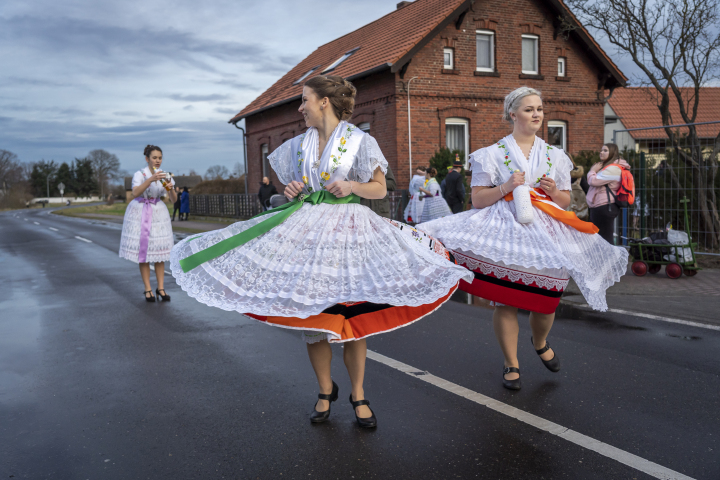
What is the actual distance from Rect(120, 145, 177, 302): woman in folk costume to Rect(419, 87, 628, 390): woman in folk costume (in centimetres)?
487

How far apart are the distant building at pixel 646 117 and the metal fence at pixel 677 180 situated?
0.02 metres

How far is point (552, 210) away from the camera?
13.4 ft

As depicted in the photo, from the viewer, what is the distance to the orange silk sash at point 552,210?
409cm

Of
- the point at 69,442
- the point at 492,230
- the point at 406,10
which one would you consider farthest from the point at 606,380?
the point at 406,10

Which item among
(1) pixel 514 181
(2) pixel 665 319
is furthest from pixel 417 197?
(1) pixel 514 181

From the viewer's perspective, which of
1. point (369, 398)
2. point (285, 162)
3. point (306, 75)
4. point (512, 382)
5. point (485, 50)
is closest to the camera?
point (285, 162)

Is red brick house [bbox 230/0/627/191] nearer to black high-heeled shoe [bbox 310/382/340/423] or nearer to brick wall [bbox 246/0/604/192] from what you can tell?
brick wall [bbox 246/0/604/192]

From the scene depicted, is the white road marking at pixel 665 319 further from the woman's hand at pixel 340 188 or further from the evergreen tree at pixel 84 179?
the evergreen tree at pixel 84 179

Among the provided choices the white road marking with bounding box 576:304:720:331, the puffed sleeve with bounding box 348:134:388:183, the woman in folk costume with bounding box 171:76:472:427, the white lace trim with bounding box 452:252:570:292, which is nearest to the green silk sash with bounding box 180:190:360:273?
the woman in folk costume with bounding box 171:76:472:427

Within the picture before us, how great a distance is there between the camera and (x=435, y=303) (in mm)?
3443

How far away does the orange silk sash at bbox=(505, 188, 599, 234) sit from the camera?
13.4 feet

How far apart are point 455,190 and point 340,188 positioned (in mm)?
10971

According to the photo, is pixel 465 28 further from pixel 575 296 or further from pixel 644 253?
pixel 575 296

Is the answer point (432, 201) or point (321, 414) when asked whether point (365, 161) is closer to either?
point (321, 414)
